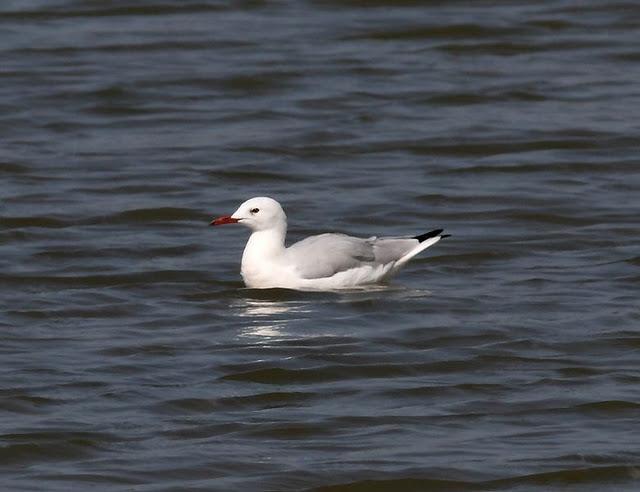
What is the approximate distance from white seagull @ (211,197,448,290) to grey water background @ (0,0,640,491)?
0.41ft

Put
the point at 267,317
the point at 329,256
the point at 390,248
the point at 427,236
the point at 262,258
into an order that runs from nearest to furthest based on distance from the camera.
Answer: the point at 267,317
the point at 329,256
the point at 262,258
the point at 390,248
the point at 427,236

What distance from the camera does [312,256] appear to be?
1233 cm

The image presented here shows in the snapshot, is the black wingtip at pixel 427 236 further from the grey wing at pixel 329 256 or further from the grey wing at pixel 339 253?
the grey wing at pixel 329 256

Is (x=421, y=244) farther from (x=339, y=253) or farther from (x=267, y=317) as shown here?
(x=267, y=317)

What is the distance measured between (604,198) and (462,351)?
169 inches

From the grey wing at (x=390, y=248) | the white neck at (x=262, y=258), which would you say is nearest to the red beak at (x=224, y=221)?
the white neck at (x=262, y=258)

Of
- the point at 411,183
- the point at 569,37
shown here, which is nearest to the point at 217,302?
the point at 411,183

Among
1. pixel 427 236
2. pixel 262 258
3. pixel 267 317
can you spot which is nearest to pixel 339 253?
pixel 262 258

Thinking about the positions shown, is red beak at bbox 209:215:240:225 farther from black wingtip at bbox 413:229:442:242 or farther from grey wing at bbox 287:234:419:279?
black wingtip at bbox 413:229:442:242

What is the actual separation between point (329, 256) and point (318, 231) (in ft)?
5.49

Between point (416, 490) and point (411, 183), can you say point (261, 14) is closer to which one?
point (411, 183)

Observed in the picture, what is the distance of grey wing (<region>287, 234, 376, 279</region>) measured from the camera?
12320mm

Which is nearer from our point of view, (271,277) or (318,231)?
(271,277)

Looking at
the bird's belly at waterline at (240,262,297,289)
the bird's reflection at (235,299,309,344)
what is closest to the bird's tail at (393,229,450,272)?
the bird's belly at waterline at (240,262,297,289)
